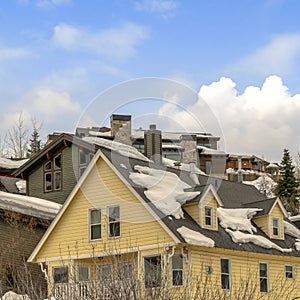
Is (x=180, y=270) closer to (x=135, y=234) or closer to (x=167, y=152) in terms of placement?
(x=135, y=234)

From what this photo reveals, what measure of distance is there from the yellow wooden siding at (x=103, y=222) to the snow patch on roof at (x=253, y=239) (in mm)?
3866

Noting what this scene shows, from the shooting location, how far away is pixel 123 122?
1624 inches

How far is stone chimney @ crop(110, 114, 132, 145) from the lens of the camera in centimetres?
3972

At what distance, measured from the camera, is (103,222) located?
30062 mm

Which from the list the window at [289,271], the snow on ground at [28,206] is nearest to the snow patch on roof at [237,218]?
the window at [289,271]

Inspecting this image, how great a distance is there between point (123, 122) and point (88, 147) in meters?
4.20

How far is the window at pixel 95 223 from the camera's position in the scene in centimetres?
3025

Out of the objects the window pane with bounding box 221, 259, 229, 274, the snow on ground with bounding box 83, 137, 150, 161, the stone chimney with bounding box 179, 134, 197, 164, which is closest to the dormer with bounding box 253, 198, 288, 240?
the window pane with bounding box 221, 259, 229, 274

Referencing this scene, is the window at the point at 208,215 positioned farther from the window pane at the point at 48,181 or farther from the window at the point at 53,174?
the window pane at the point at 48,181

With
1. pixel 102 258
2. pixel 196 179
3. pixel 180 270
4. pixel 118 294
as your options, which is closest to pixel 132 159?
pixel 196 179

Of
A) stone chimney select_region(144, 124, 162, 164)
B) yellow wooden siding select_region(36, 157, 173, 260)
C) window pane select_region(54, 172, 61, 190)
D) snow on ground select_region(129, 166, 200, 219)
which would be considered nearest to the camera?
yellow wooden siding select_region(36, 157, 173, 260)

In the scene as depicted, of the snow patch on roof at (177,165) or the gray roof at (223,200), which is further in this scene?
the snow patch on roof at (177,165)

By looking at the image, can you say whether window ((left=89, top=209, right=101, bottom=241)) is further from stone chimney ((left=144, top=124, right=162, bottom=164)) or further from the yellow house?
stone chimney ((left=144, top=124, right=162, bottom=164))

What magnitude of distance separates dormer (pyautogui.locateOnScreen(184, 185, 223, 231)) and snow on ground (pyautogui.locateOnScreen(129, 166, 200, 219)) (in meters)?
0.37
